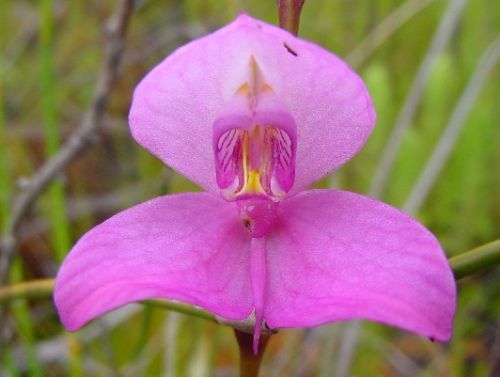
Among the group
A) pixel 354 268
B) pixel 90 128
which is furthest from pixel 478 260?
pixel 90 128

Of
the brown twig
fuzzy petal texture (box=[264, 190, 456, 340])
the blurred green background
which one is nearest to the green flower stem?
fuzzy petal texture (box=[264, 190, 456, 340])

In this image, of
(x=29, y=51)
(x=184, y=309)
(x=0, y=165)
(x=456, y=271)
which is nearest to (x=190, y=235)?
(x=184, y=309)

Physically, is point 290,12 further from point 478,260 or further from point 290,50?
point 478,260

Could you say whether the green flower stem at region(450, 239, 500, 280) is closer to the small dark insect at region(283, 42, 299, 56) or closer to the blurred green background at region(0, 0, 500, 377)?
the small dark insect at region(283, 42, 299, 56)

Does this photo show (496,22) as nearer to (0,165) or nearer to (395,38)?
(395,38)

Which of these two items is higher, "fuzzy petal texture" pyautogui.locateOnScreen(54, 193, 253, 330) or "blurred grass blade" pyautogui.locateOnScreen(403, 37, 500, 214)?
"fuzzy petal texture" pyautogui.locateOnScreen(54, 193, 253, 330)

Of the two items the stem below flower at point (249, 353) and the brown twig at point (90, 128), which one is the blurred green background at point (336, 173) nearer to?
the brown twig at point (90, 128)
